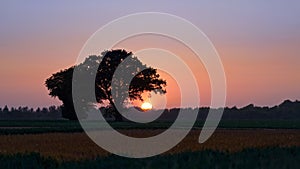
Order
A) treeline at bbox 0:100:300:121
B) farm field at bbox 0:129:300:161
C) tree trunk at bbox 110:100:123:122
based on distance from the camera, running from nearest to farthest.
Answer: farm field at bbox 0:129:300:161
tree trunk at bbox 110:100:123:122
treeline at bbox 0:100:300:121

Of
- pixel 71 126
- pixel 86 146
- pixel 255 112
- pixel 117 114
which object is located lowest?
pixel 86 146

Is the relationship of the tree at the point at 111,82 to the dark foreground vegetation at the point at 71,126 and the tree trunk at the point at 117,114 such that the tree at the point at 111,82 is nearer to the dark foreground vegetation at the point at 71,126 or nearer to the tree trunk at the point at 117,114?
the tree trunk at the point at 117,114

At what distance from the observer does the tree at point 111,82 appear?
89.7 meters

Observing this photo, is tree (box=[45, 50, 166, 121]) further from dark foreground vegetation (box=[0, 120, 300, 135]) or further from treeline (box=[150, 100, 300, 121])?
treeline (box=[150, 100, 300, 121])

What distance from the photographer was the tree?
3531 inches

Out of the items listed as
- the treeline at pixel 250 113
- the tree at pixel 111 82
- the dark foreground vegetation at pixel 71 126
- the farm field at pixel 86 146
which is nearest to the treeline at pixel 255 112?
the treeline at pixel 250 113

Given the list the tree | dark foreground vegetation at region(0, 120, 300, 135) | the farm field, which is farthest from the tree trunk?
the farm field

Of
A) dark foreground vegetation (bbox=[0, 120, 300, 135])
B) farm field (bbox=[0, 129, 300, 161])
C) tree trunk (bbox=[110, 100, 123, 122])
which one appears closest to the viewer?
farm field (bbox=[0, 129, 300, 161])

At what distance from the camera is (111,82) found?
90.6m

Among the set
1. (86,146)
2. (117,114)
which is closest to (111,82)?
(117,114)

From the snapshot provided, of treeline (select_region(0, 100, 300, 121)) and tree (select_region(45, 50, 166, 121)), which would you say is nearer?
tree (select_region(45, 50, 166, 121))

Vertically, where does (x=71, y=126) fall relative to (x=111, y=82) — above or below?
below

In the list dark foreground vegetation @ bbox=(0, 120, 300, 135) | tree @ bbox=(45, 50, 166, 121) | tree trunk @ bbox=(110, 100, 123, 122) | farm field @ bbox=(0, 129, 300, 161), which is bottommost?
farm field @ bbox=(0, 129, 300, 161)

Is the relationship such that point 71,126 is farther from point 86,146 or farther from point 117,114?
point 86,146
